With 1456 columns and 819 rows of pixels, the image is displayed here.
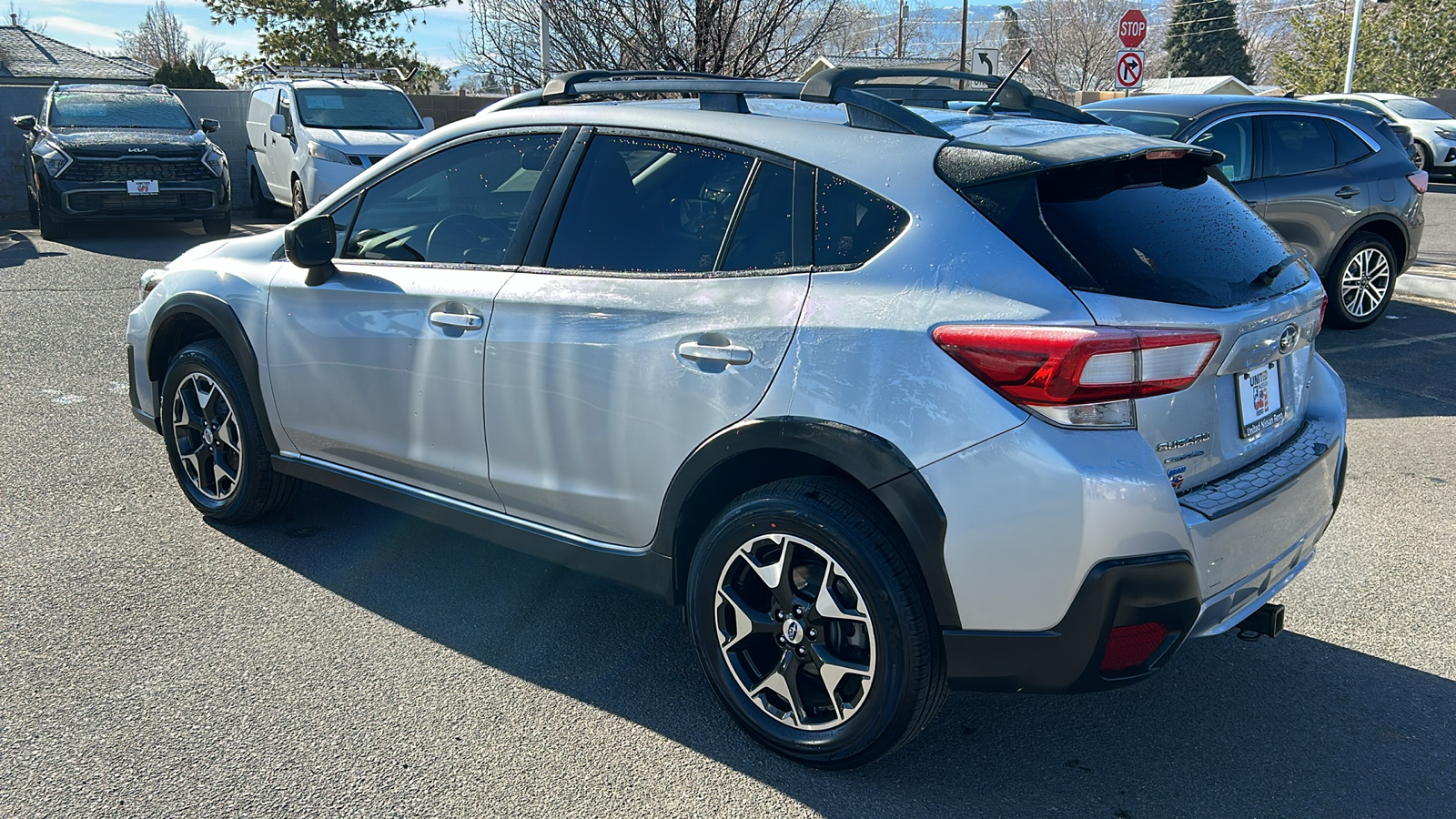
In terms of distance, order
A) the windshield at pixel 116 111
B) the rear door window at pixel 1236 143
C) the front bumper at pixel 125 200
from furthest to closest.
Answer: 1. the windshield at pixel 116 111
2. the front bumper at pixel 125 200
3. the rear door window at pixel 1236 143

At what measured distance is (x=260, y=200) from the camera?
17.2m

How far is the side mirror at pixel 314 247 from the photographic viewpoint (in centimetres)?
400

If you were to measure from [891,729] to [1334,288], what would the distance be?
701cm

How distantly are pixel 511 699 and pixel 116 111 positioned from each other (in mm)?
13750

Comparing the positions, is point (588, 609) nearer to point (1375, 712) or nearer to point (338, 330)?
point (338, 330)

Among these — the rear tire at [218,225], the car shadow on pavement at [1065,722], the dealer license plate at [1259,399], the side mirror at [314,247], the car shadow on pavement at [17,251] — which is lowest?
the car shadow on pavement at [1065,722]

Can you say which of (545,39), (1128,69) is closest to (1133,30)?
Result: (1128,69)

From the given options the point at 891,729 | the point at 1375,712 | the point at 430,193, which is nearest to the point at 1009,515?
the point at 891,729

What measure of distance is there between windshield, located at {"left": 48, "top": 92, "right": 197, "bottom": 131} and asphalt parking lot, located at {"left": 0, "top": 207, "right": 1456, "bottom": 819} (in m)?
10.9

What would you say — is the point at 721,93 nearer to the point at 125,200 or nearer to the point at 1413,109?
the point at 125,200

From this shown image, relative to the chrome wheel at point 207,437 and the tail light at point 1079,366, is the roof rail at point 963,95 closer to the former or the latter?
the tail light at point 1079,366

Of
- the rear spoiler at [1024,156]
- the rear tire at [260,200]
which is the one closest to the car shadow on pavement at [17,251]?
the rear tire at [260,200]

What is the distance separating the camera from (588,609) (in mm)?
3982

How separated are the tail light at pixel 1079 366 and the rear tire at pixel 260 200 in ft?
53.2
